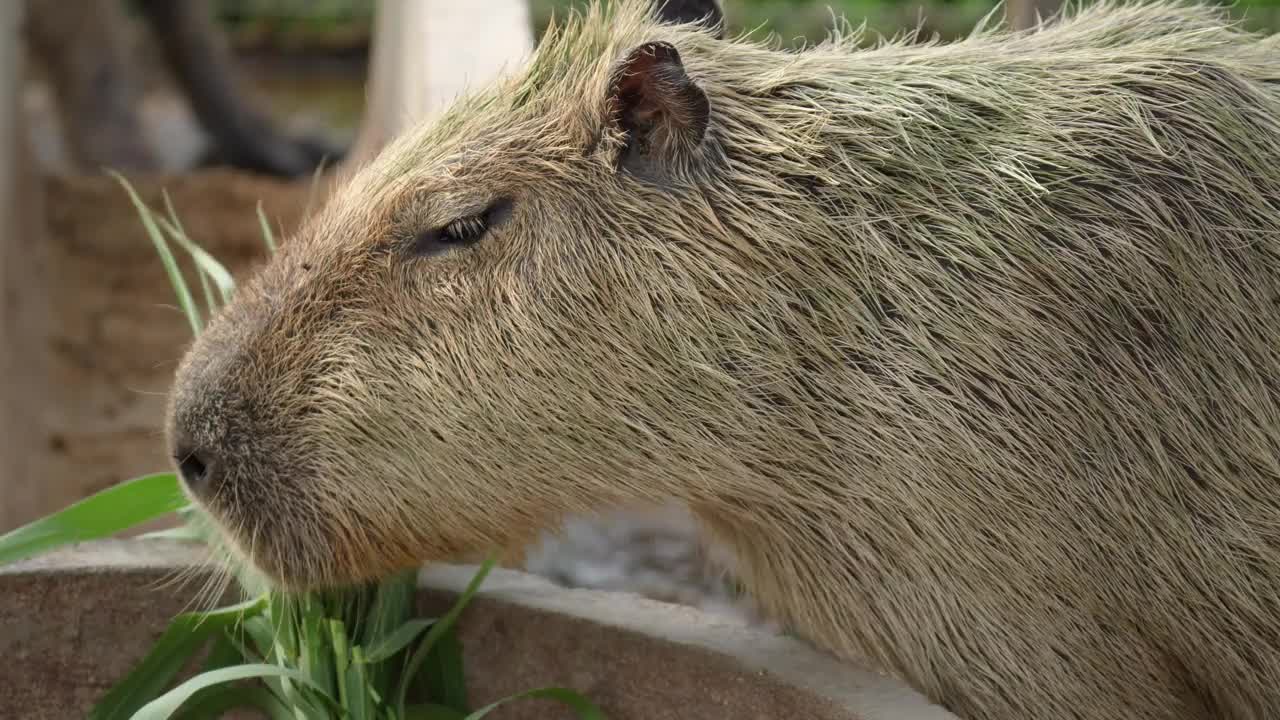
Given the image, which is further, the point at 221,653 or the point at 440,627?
the point at 221,653

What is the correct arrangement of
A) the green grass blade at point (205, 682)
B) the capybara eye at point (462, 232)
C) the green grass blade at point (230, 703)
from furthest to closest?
the green grass blade at point (230, 703), the capybara eye at point (462, 232), the green grass blade at point (205, 682)

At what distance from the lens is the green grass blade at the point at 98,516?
7.73ft

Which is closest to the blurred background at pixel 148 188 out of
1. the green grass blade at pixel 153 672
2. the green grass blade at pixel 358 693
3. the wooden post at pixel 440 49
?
the wooden post at pixel 440 49

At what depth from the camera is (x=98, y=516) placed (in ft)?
8.04

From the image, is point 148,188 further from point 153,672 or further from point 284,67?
point 284,67

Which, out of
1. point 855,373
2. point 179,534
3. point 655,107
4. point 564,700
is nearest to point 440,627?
point 564,700

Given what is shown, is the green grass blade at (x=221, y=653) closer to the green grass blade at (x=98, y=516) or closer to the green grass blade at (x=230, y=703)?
the green grass blade at (x=230, y=703)

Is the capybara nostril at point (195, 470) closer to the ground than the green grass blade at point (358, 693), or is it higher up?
higher up

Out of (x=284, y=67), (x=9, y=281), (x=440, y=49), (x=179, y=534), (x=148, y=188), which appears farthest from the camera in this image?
(x=284, y=67)

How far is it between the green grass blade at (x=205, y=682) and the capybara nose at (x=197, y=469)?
25 cm

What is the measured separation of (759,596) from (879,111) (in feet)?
2.51

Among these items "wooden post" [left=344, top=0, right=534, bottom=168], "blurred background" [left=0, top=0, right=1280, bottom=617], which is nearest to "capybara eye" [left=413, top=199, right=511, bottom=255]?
"blurred background" [left=0, top=0, right=1280, bottom=617]

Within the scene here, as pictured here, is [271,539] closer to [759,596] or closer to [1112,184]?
[759,596]

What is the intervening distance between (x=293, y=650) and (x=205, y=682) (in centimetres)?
24
